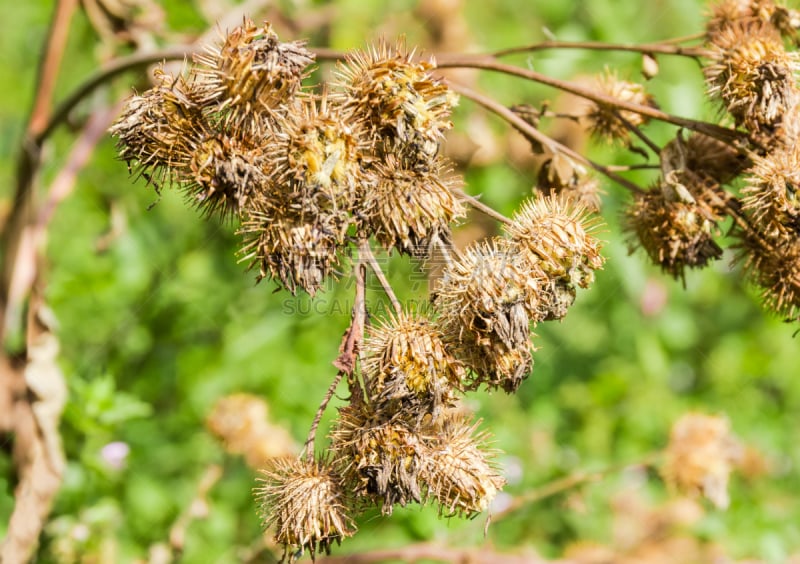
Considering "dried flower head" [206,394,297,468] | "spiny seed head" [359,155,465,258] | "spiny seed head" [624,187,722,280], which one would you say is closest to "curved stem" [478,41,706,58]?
"spiny seed head" [624,187,722,280]

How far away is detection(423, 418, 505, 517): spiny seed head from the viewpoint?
1623 millimetres

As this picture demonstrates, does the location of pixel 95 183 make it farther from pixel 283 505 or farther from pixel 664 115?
pixel 664 115

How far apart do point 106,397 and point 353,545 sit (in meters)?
1.09

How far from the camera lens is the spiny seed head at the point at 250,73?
1.49m

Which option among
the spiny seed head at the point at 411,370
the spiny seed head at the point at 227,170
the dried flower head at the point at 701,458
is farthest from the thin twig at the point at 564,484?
the spiny seed head at the point at 227,170

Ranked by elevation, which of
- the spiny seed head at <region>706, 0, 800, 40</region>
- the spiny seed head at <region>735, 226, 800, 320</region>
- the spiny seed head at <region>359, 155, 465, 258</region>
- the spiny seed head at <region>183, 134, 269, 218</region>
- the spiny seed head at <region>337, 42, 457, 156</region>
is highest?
the spiny seed head at <region>706, 0, 800, 40</region>

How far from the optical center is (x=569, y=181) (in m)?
1.97

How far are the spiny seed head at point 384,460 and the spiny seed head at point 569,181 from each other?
0.75m

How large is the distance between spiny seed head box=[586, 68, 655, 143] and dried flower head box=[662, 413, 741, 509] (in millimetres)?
1318

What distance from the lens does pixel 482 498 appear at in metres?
1.65

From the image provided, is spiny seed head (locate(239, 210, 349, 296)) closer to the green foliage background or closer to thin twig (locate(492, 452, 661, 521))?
the green foliage background

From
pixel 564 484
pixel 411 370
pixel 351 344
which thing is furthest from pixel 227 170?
pixel 564 484

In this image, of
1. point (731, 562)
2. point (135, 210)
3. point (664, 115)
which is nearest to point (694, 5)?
point (664, 115)

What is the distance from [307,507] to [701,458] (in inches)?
70.1
